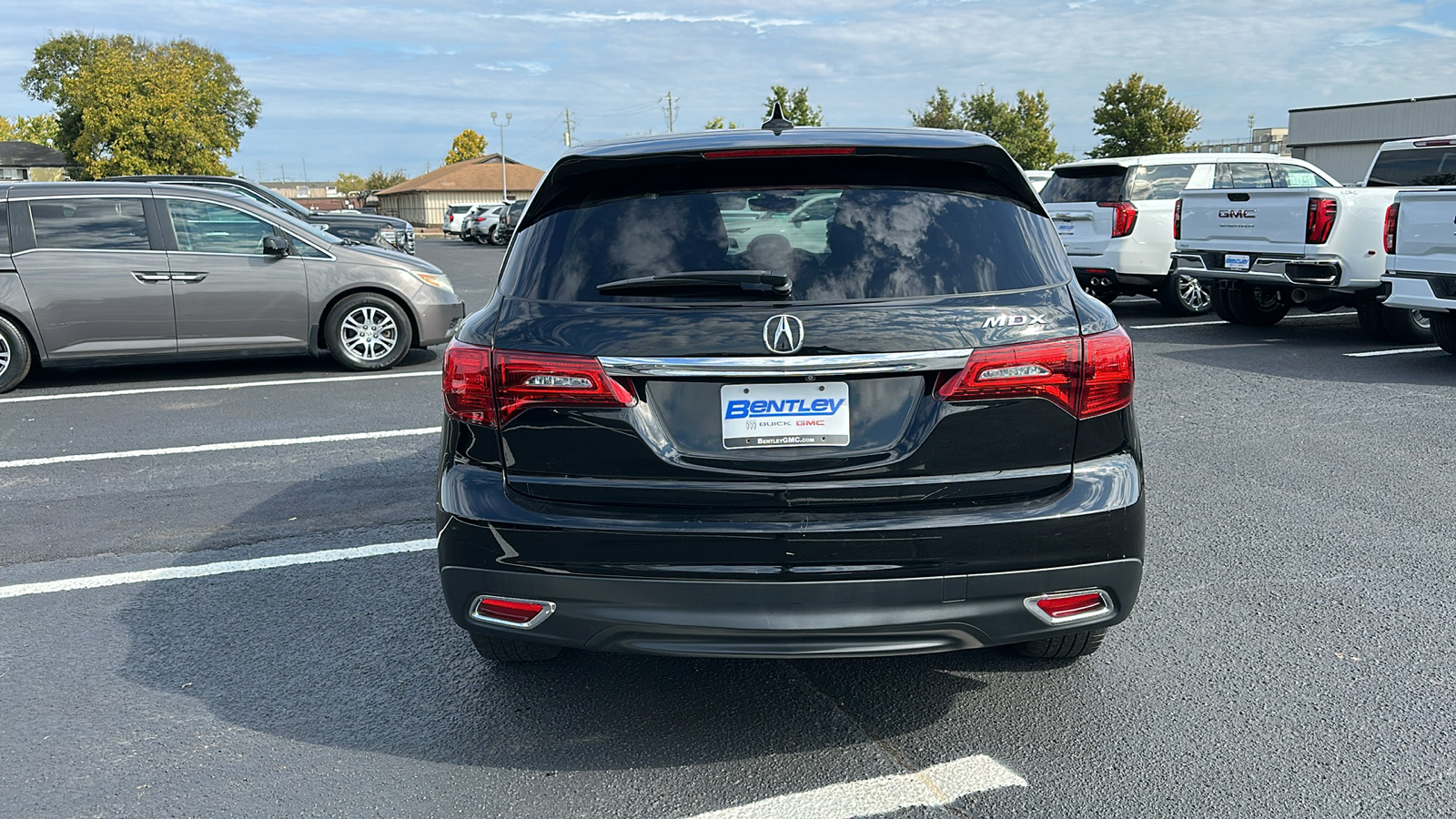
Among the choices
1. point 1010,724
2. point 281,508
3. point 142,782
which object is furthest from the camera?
point 281,508

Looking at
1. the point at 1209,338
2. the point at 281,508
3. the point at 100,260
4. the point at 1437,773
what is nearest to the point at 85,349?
the point at 100,260

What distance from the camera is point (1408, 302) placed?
30.3 feet

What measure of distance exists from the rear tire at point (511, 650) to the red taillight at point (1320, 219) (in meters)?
9.25

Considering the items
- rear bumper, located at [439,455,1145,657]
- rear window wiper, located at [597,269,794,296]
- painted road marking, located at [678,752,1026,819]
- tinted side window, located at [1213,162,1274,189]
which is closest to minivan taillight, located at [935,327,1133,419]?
rear bumper, located at [439,455,1145,657]

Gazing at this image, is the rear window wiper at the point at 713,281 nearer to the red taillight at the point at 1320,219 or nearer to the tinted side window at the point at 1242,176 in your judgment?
the red taillight at the point at 1320,219

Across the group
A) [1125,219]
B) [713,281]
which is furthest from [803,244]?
[1125,219]

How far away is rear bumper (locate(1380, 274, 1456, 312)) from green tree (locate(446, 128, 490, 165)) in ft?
405

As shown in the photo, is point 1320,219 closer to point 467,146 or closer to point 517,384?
point 517,384

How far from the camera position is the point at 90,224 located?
30.4 ft

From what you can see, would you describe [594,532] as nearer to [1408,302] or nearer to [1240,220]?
[1408,302]

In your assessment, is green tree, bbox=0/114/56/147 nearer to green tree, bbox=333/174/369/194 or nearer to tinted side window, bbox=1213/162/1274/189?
green tree, bbox=333/174/369/194

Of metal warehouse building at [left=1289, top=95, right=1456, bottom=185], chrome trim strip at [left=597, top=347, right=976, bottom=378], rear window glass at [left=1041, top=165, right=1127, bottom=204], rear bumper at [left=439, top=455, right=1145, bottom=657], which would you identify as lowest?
rear bumper at [left=439, top=455, right=1145, bottom=657]

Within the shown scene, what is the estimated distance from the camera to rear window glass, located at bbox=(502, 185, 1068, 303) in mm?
2951

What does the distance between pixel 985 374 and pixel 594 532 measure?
3.50ft
